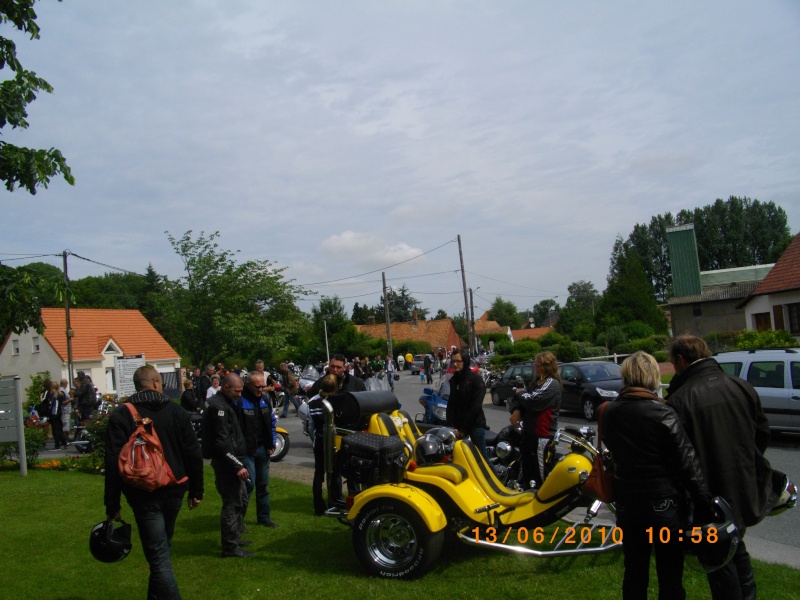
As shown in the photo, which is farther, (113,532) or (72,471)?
(72,471)

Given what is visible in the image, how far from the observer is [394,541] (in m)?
5.73

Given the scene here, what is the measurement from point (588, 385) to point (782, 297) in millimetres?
20424

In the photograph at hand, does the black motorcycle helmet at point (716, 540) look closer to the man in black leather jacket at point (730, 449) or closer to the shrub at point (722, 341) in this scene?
the man in black leather jacket at point (730, 449)

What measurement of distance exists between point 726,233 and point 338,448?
89.9m

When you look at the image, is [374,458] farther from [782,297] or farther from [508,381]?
[782,297]

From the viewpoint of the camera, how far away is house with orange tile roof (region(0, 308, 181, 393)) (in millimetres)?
43750

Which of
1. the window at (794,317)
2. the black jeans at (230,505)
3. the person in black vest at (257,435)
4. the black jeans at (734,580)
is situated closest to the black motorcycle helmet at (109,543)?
the black jeans at (230,505)

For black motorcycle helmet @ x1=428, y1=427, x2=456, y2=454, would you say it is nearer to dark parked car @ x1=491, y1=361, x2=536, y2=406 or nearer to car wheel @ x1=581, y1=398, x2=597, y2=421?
car wheel @ x1=581, y1=398, x2=597, y2=421

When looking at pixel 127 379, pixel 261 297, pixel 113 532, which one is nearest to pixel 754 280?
pixel 261 297

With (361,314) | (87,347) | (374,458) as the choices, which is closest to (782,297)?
(374,458)

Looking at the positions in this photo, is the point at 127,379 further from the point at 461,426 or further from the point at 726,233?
the point at 726,233

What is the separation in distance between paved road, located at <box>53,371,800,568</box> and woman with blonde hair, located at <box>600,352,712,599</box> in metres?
0.49

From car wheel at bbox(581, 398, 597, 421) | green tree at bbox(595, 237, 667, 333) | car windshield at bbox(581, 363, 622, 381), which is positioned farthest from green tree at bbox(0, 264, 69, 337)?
green tree at bbox(595, 237, 667, 333)

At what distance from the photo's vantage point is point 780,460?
34.0ft
